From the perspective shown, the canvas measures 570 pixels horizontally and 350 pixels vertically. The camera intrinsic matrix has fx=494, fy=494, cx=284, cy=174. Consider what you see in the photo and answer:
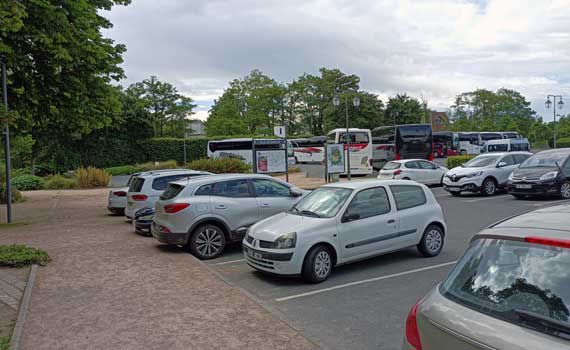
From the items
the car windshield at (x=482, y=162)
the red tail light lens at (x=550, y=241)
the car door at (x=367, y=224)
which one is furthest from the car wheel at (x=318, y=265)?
the car windshield at (x=482, y=162)

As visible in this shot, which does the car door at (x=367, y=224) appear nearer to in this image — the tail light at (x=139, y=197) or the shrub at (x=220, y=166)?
the tail light at (x=139, y=197)

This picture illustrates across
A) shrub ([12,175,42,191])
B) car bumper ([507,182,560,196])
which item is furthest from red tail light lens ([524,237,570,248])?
shrub ([12,175,42,191])

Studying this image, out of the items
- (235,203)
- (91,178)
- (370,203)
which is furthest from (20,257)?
(91,178)

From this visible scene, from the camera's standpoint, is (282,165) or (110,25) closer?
(110,25)

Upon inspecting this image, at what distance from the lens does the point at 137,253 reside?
400 inches

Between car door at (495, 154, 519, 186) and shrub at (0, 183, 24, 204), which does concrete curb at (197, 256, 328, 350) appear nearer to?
car door at (495, 154, 519, 186)

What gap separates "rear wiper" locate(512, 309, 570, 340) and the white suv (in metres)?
11.5

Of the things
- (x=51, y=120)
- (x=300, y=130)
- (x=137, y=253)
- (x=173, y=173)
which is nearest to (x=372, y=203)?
(x=137, y=253)

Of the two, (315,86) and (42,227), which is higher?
(315,86)

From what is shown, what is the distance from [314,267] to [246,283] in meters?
1.14

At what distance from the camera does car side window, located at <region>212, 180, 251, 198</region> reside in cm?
1011

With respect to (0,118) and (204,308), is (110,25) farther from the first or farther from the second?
(204,308)

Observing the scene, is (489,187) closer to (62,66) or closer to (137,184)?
(137,184)

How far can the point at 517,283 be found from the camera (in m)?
2.61
